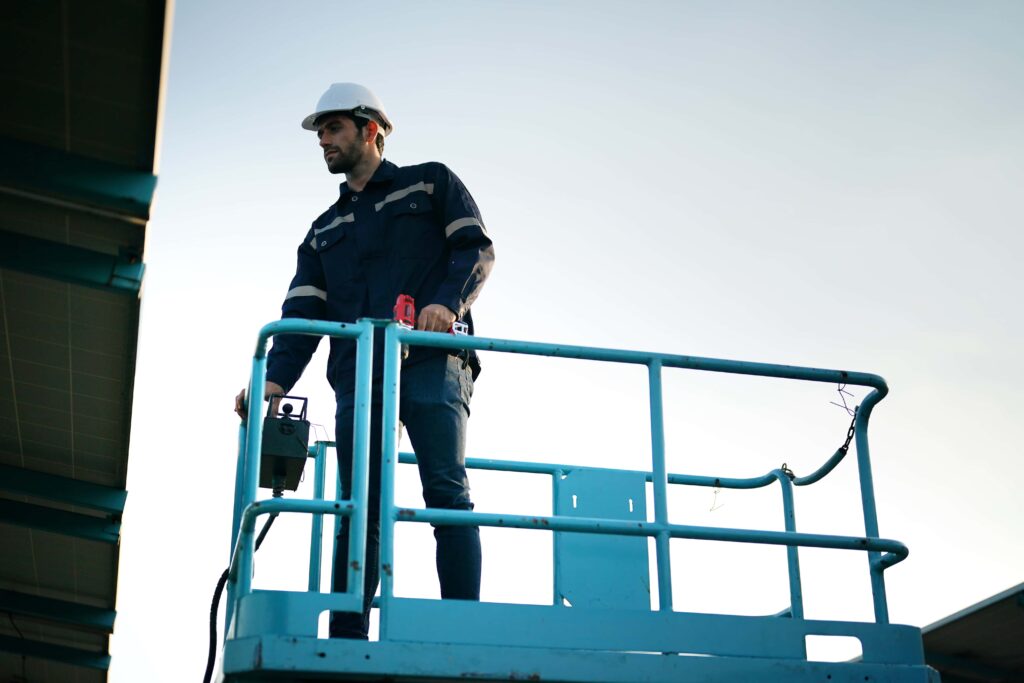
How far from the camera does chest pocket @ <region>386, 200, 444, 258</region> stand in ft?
17.5

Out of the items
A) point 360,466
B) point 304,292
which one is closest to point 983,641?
point 304,292

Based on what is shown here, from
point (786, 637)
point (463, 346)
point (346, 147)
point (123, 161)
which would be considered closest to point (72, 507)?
point (123, 161)

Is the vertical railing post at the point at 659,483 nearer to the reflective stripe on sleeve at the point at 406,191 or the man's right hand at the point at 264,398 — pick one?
the reflective stripe on sleeve at the point at 406,191

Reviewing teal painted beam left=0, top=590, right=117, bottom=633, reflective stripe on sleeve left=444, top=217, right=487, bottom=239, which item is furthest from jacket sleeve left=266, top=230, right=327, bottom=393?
teal painted beam left=0, top=590, right=117, bottom=633

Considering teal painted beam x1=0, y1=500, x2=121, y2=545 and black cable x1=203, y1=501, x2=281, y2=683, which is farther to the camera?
teal painted beam x1=0, y1=500, x2=121, y2=545

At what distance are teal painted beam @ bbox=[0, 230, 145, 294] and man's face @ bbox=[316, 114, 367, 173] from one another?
1.54 metres

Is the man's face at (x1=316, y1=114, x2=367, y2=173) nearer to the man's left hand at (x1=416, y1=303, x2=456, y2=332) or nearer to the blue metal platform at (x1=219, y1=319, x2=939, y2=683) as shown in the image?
the man's left hand at (x1=416, y1=303, x2=456, y2=332)

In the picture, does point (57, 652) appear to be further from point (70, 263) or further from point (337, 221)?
point (337, 221)

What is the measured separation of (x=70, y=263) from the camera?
21.7 ft

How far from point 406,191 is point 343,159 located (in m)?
A: 0.34

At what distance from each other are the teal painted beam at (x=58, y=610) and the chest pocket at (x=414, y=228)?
6.49 m

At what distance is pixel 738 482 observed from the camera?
6.36 m

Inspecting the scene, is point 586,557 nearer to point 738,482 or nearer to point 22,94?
point 738,482

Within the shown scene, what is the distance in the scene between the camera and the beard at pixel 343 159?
556 cm
